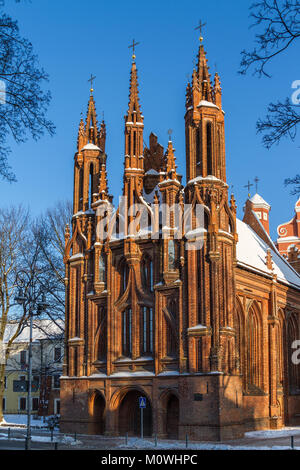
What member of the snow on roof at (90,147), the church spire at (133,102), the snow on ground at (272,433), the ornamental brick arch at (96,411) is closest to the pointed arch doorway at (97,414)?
the ornamental brick arch at (96,411)

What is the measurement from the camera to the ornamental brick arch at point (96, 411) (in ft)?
117

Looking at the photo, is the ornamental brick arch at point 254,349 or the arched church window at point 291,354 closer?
the ornamental brick arch at point 254,349

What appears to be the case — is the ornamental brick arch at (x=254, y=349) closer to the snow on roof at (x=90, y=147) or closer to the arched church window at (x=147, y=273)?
the arched church window at (x=147, y=273)

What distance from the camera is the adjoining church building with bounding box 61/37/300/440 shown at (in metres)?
31.6

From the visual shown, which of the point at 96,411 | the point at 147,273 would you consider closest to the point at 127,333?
the point at 147,273

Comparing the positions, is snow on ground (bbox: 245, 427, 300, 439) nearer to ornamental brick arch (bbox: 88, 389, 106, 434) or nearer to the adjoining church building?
the adjoining church building

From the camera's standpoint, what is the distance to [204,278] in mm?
32000

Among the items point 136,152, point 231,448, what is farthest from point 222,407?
point 136,152

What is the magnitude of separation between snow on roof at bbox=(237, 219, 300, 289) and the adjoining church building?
0.71 feet

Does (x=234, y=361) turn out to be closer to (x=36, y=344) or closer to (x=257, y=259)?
(x=257, y=259)

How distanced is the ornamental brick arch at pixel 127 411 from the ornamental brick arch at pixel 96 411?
117 centimetres

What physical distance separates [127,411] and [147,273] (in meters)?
7.95

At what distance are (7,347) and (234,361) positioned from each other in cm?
1693
